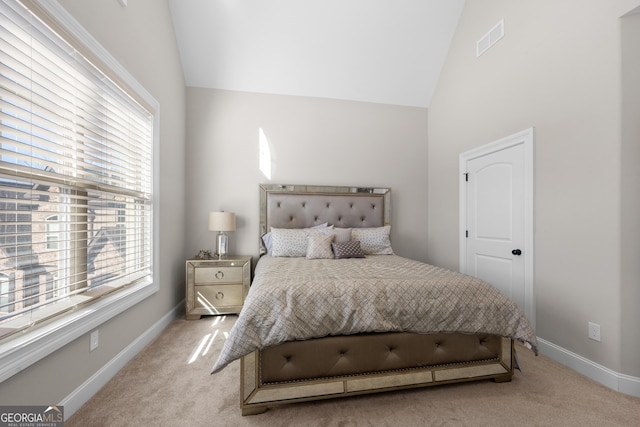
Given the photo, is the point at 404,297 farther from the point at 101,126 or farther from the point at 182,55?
the point at 182,55

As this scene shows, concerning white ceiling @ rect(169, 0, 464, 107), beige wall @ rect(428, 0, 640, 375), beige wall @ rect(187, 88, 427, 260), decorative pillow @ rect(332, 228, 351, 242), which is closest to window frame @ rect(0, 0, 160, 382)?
beige wall @ rect(187, 88, 427, 260)

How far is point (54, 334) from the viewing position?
53.8 inches

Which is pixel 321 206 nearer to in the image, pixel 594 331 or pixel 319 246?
pixel 319 246

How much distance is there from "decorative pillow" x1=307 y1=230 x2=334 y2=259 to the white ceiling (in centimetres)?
199

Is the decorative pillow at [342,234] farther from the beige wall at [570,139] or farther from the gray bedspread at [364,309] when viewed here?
the beige wall at [570,139]

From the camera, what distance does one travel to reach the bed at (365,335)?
1508 millimetres

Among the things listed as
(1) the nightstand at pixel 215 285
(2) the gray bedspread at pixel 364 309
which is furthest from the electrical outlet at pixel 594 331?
(1) the nightstand at pixel 215 285

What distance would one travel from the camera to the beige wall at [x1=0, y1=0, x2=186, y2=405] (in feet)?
4.53

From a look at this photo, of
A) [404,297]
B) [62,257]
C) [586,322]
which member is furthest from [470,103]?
[62,257]

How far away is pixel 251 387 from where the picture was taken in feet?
4.91

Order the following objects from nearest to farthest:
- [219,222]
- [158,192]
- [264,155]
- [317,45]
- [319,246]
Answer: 1. [158,192]
2. [319,246]
3. [219,222]
4. [317,45]
5. [264,155]

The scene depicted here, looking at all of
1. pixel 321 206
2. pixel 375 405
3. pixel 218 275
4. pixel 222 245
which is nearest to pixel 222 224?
pixel 222 245

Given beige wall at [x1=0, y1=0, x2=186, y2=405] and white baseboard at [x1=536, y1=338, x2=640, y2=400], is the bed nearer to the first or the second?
white baseboard at [x1=536, y1=338, x2=640, y2=400]

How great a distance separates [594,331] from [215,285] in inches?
131
